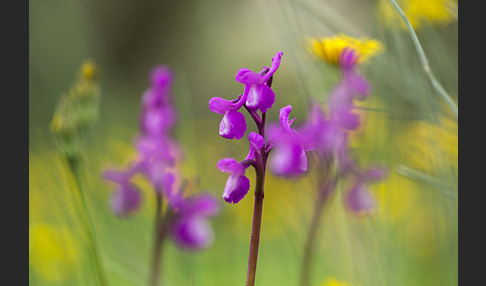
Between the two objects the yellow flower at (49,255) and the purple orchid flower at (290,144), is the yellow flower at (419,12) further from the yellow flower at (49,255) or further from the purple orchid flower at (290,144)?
the yellow flower at (49,255)

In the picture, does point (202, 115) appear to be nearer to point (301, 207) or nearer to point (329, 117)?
point (301, 207)

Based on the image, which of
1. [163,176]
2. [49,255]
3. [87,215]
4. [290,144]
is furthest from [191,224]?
[49,255]

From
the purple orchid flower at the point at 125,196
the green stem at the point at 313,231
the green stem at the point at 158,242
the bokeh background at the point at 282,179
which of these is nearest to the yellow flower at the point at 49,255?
the bokeh background at the point at 282,179

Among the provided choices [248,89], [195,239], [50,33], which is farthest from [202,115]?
[248,89]

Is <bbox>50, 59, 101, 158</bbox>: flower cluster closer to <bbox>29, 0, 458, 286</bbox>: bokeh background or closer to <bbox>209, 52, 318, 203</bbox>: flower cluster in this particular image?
<bbox>29, 0, 458, 286</bbox>: bokeh background

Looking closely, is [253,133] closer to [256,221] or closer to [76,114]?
[256,221]

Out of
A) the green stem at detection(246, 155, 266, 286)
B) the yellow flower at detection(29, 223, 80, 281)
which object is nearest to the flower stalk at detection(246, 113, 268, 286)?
the green stem at detection(246, 155, 266, 286)
